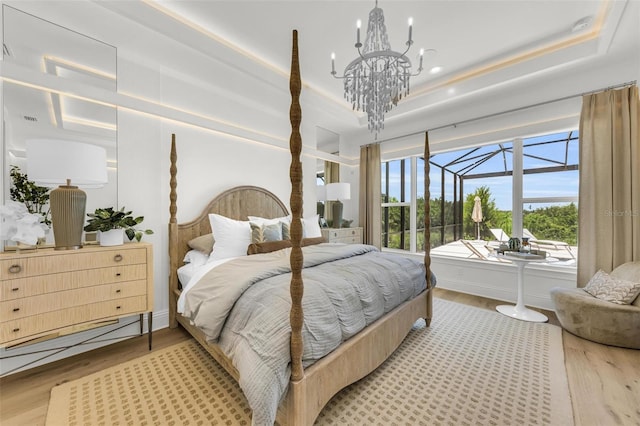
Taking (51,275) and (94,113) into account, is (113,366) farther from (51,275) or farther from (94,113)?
(94,113)

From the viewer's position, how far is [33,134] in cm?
201

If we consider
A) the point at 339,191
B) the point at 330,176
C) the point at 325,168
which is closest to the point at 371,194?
the point at 339,191

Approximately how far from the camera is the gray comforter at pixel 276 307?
1174mm

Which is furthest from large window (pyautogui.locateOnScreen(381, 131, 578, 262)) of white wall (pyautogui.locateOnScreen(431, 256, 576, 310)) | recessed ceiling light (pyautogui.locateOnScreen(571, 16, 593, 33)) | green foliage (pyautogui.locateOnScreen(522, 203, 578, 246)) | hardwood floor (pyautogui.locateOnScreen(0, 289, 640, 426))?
hardwood floor (pyautogui.locateOnScreen(0, 289, 640, 426))

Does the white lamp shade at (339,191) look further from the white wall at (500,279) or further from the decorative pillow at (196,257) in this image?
the decorative pillow at (196,257)

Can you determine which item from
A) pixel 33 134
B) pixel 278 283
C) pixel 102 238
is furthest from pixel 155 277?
pixel 278 283

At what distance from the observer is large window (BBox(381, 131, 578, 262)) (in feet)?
10.6

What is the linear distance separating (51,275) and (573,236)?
514 centimetres

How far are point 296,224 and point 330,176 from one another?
3933mm

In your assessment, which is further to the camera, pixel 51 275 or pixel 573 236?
pixel 573 236

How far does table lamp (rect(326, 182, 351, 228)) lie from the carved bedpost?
10.4ft

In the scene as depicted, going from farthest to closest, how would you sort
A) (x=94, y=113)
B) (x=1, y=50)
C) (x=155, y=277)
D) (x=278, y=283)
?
1. (x=155, y=277)
2. (x=94, y=113)
3. (x=1, y=50)
4. (x=278, y=283)

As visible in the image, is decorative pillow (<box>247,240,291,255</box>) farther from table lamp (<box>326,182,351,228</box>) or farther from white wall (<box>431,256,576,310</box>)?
white wall (<box>431,256,576,310</box>)

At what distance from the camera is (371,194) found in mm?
4738
